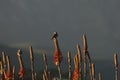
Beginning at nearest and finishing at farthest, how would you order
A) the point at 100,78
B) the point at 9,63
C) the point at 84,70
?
the point at 9,63 < the point at 84,70 < the point at 100,78

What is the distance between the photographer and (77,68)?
18375mm

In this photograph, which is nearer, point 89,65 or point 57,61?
point 57,61

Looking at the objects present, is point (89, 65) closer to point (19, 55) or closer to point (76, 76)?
point (76, 76)

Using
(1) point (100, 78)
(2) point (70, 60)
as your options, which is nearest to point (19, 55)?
(2) point (70, 60)

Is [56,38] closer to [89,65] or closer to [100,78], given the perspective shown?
[89,65]

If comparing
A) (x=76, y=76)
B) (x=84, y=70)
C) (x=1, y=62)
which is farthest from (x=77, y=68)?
(x=1, y=62)

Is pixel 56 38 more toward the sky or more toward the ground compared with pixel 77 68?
more toward the sky

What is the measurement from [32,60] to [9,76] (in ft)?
8.04

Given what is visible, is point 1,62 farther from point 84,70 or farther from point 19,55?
point 84,70

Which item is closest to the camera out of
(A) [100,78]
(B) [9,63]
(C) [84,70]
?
(B) [9,63]

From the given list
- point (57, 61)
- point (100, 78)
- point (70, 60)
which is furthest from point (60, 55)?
point (100, 78)

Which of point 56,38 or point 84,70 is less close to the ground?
point 56,38

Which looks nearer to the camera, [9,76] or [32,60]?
[9,76]

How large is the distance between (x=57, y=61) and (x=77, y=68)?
116 centimetres
